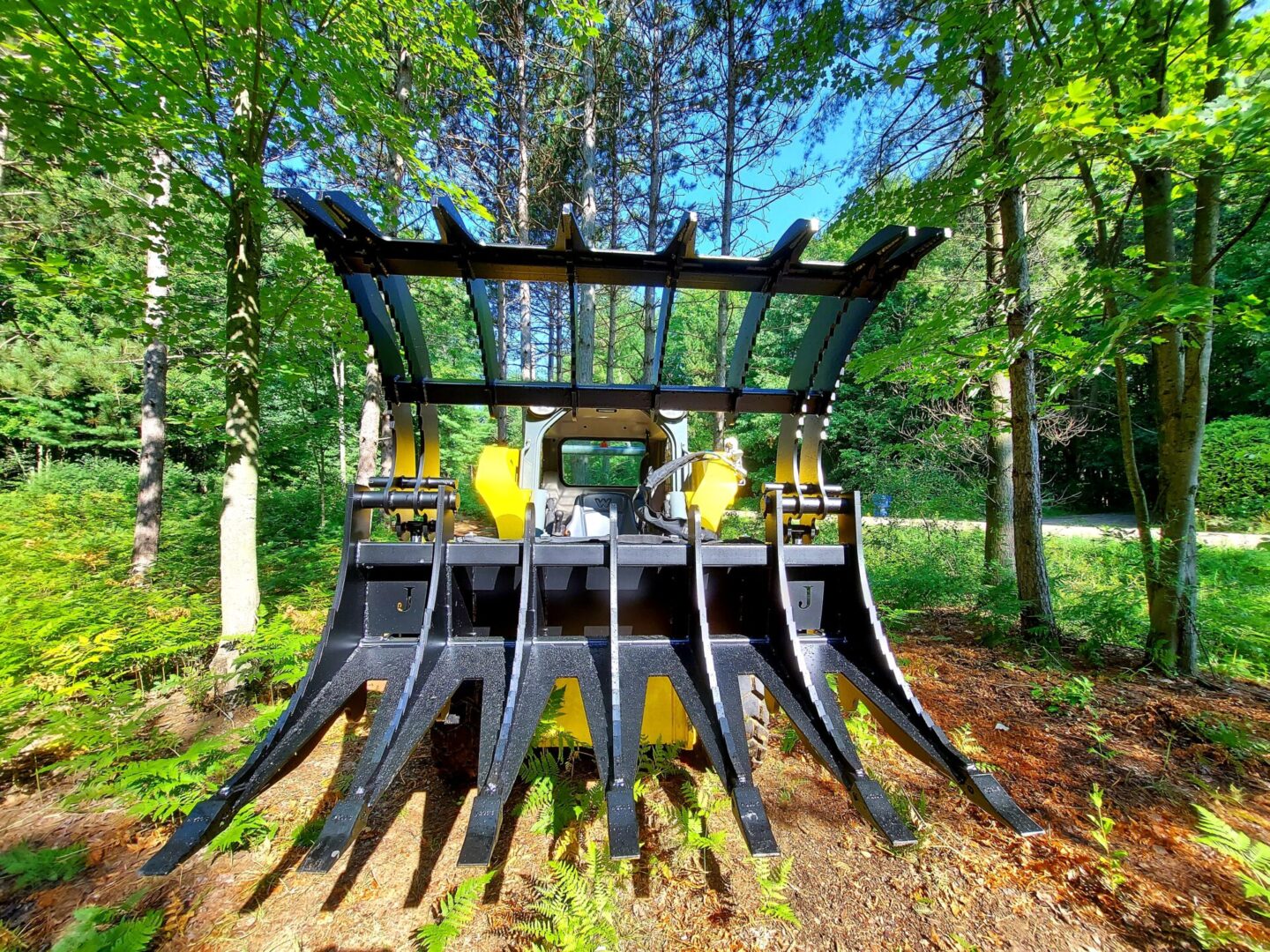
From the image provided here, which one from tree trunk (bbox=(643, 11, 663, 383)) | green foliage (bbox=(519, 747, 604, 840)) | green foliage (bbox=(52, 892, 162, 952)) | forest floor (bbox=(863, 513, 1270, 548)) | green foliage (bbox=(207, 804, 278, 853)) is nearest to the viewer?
green foliage (bbox=(52, 892, 162, 952))

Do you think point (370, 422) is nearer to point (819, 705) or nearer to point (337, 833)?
point (337, 833)

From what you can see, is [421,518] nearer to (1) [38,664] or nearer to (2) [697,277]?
(2) [697,277]

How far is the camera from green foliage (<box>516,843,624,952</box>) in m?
1.73

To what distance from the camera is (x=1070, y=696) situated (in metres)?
3.56

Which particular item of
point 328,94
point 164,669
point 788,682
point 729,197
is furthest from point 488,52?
point 788,682

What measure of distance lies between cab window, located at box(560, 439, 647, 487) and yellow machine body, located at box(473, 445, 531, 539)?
177cm

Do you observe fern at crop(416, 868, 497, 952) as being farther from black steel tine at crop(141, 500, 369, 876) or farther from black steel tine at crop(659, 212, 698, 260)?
black steel tine at crop(659, 212, 698, 260)

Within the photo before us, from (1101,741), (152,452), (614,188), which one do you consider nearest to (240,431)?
(152,452)

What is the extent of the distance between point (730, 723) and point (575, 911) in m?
0.91

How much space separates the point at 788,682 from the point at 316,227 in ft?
8.28

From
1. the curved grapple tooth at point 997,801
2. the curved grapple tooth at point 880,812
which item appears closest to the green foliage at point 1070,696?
the curved grapple tooth at point 997,801

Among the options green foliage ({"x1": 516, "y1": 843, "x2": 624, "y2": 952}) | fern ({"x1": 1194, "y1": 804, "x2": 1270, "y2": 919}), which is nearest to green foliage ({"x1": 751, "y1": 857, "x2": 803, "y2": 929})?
green foliage ({"x1": 516, "y1": 843, "x2": 624, "y2": 952})

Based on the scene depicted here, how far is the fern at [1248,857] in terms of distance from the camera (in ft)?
5.95

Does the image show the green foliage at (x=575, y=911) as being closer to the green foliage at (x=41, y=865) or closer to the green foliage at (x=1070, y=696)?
the green foliage at (x=41, y=865)
